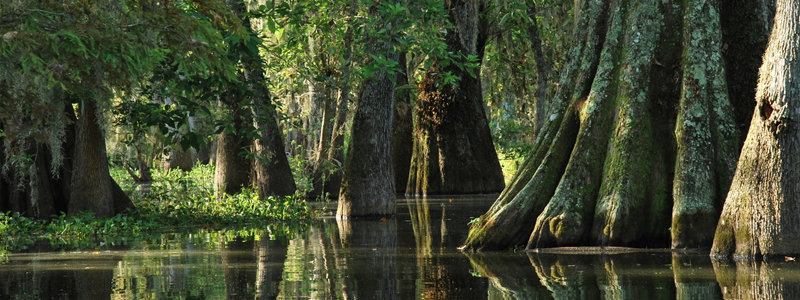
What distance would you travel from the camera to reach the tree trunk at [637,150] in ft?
31.7

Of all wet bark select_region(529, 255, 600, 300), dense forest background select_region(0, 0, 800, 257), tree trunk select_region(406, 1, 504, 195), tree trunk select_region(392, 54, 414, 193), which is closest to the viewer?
wet bark select_region(529, 255, 600, 300)

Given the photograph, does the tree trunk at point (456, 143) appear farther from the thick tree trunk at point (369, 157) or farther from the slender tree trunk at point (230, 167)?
the thick tree trunk at point (369, 157)

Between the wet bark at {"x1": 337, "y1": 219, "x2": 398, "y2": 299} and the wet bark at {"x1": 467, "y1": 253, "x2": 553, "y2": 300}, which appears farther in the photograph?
the wet bark at {"x1": 337, "y1": 219, "x2": 398, "y2": 299}

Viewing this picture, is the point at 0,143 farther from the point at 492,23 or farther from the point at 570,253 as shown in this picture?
the point at 492,23

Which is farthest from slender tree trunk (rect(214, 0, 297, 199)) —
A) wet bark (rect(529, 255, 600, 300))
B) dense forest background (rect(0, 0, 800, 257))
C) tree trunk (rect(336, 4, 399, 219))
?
wet bark (rect(529, 255, 600, 300))

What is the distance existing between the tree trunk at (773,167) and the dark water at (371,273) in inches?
14.3

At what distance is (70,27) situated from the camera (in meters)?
7.16

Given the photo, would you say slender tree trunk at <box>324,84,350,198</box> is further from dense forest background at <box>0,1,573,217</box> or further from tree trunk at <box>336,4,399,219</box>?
tree trunk at <box>336,4,399,219</box>

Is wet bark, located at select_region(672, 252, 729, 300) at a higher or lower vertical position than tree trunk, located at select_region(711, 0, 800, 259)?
lower

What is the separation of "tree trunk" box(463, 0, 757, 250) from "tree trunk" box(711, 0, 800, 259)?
2.75ft

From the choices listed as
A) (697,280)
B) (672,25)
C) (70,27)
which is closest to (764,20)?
(672,25)

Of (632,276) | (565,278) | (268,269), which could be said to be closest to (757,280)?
(632,276)

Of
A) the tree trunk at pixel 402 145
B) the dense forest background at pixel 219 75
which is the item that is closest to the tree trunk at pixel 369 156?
the dense forest background at pixel 219 75

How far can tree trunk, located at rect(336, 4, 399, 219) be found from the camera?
16.2 m
